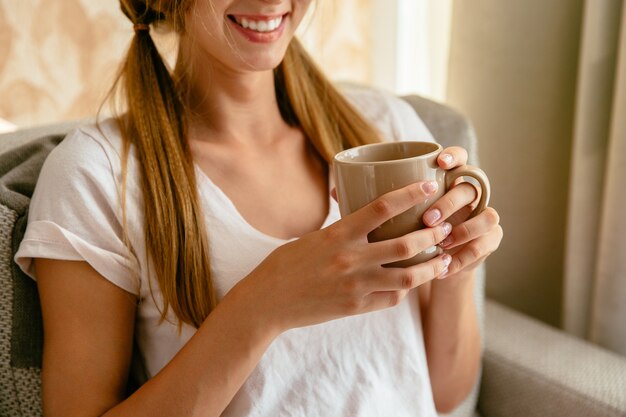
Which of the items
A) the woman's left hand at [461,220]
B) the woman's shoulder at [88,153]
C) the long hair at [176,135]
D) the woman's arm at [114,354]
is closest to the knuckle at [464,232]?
the woman's left hand at [461,220]

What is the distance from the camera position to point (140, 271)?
87 cm

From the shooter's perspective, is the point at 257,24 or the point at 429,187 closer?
the point at 429,187

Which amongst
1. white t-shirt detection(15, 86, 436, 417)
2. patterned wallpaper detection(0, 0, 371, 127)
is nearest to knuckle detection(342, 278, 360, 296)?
white t-shirt detection(15, 86, 436, 417)

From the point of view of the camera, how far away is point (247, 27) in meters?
0.90

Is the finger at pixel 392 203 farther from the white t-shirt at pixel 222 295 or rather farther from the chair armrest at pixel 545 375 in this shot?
the chair armrest at pixel 545 375

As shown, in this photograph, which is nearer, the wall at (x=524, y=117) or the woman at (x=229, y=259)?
the woman at (x=229, y=259)

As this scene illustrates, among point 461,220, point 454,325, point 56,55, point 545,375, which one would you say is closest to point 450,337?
point 454,325

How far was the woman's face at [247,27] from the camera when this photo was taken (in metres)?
0.88

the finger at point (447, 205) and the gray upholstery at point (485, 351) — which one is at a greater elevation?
the finger at point (447, 205)

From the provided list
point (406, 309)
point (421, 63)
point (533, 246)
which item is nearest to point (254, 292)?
point (406, 309)

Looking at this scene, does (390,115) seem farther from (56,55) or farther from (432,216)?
(56,55)

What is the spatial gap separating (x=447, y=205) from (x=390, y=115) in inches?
19.3

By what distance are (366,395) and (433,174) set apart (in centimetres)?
36

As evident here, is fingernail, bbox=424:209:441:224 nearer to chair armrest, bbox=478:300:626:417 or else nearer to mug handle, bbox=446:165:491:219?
mug handle, bbox=446:165:491:219
